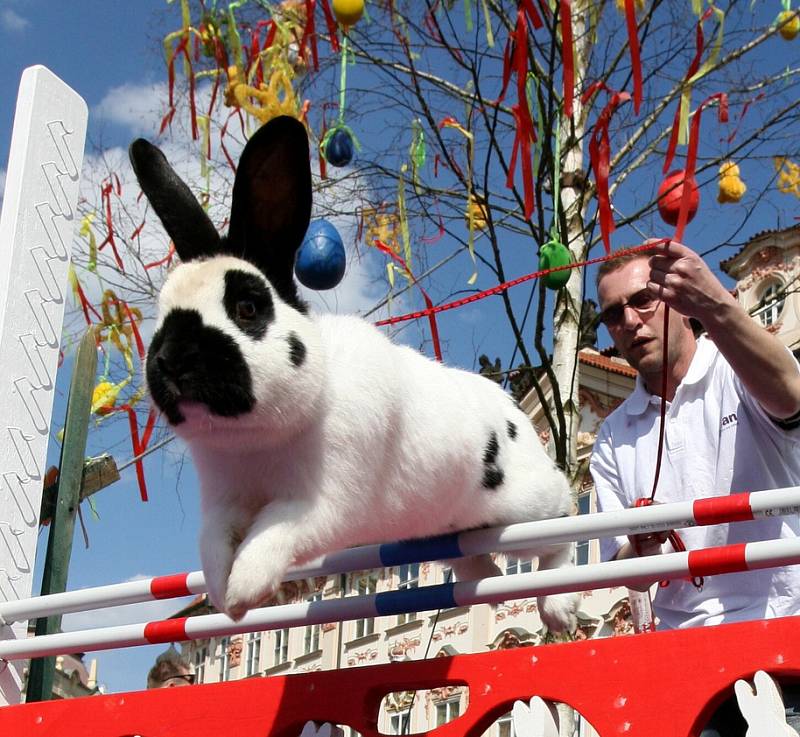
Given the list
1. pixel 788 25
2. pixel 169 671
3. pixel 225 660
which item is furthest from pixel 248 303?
pixel 225 660

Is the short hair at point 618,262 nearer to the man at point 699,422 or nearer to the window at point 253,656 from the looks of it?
the man at point 699,422

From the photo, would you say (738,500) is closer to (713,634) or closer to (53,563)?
(713,634)

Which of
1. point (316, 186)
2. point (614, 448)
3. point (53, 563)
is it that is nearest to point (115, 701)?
point (53, 563)

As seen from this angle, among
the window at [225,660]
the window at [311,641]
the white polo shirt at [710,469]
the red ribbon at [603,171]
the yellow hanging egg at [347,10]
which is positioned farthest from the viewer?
the window at [225,660]

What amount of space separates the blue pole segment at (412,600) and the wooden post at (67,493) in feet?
4.42

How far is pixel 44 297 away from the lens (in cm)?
269

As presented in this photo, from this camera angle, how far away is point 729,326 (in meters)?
1.97

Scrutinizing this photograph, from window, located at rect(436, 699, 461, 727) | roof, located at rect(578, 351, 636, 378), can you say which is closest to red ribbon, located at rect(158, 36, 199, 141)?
roof, located at rect(578, 351, 636, 378)

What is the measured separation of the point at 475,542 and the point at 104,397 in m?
3.28

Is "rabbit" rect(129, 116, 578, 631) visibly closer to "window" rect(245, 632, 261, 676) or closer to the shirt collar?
the shirt collar

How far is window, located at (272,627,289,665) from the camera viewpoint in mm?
19641

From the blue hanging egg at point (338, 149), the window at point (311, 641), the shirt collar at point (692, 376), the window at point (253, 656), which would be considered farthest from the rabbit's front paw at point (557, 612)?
the window at point (253, 656)

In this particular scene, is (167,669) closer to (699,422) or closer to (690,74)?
(690,74)

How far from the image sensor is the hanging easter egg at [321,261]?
3.28 m
